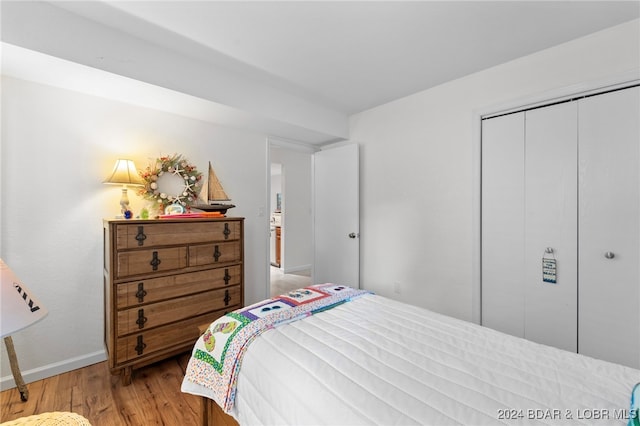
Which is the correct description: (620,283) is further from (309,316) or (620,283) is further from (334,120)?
(334,120)

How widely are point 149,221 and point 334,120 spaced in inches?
95.4

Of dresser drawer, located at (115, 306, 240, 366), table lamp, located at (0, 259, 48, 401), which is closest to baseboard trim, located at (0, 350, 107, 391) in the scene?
dresser drawer, located at (115, 306, 240, 366)

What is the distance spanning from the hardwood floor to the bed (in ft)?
1.75

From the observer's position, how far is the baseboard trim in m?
2.05

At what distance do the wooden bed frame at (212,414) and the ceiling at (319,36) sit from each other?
7.24 ft

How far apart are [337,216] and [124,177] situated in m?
2.40

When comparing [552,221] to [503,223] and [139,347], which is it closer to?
[503,223]

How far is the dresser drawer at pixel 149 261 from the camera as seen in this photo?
2080mm

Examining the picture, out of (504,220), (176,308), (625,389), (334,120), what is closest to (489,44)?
(504,220)

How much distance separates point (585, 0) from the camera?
1.75m

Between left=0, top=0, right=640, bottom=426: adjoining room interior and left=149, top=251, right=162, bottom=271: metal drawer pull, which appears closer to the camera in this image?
left=0, top=0, right=640, bottom=426: adjoining room interior

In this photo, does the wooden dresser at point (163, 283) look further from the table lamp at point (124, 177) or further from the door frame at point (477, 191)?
the door frame at point (477, 191)

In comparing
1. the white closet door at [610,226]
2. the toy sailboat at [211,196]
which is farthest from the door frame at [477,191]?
the toy sailboat at [211,196]

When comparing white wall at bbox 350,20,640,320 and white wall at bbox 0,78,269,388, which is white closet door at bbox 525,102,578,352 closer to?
white wall at bbox 350,20,640,320
